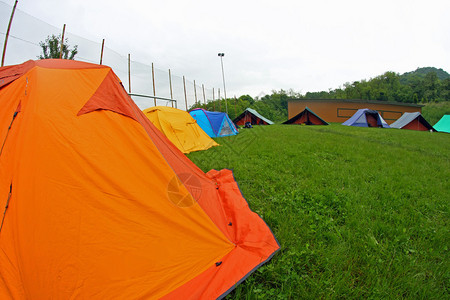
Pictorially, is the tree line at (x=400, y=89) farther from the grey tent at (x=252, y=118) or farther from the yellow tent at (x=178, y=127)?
the yellow tent at (x=178, y=127)

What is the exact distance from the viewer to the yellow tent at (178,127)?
4.99 metres

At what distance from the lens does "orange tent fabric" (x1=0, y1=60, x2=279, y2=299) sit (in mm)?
946

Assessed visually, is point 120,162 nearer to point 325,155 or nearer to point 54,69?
point 54,69

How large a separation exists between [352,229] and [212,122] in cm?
716

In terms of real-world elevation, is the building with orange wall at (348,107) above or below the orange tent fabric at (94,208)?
above

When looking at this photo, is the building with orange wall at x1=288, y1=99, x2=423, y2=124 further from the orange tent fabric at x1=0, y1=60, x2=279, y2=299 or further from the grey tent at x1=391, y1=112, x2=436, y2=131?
the orange tent fabric at x1=0, y1=60, x2=279, y2=299

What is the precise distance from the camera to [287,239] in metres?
1.55

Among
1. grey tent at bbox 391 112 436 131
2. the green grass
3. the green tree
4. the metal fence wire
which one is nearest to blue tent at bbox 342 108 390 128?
grey tent at bbox 391 112 436 131

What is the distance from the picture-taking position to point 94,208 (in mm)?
1077

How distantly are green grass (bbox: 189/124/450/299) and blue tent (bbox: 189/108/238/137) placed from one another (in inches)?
188

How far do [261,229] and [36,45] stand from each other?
811 centimetres

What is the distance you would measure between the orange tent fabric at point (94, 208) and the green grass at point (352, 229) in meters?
0.23

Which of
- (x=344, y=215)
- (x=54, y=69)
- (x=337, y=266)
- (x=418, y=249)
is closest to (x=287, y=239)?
(x=337, y=266)

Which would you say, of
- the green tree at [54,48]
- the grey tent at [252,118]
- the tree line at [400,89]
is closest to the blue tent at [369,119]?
the grey tent at [252,118]
